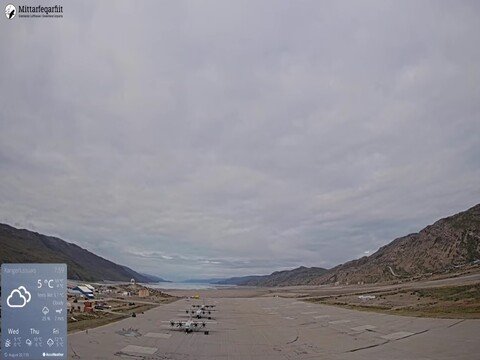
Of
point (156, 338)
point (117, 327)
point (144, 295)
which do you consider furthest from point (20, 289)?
point (144, 295)

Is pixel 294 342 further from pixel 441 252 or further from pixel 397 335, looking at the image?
pixel 441 252

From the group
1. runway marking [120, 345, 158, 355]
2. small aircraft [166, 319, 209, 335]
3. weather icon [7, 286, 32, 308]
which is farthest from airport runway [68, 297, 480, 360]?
weather icon [7, 286, 32, 308]

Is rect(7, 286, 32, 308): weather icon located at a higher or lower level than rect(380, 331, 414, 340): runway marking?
higher

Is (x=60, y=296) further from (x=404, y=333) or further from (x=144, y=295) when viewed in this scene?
(x=144, y=295)

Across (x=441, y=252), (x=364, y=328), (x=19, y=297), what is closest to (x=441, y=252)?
(x=441, y=252)
